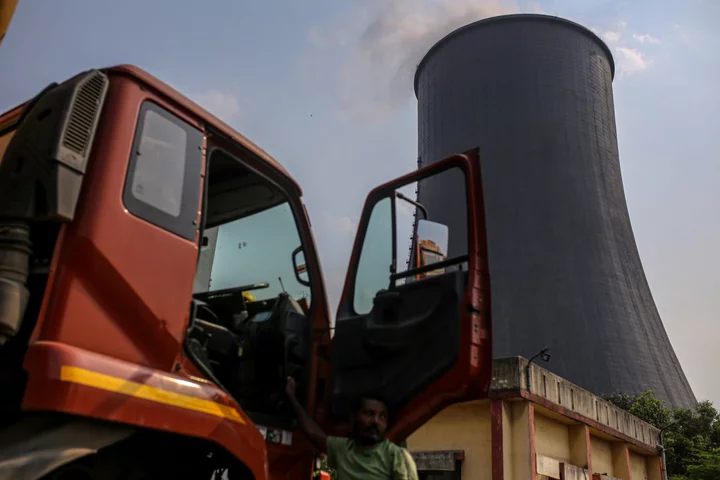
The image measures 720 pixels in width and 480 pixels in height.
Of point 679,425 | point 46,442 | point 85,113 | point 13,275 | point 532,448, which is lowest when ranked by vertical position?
point 46,442

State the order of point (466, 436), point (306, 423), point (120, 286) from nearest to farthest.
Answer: point (120, 286) < point (306, 423) < point (466, 436)

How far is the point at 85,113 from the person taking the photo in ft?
6.94

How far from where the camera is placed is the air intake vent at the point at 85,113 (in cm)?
204

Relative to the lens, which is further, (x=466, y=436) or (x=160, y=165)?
(x=466, y=436)

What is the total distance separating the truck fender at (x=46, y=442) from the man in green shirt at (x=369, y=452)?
3.20 ft

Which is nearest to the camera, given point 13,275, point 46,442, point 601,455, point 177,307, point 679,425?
point 46,442

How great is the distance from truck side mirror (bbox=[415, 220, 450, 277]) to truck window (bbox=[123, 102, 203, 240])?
1200mm

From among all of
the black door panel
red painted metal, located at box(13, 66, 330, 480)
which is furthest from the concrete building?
red painted metal, located at box(13, 66, 330, 480)

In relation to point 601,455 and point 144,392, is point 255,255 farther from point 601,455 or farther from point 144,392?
point 601,455

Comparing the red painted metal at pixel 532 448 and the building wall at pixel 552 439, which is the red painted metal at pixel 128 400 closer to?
the red painted metal at pixel 532 448

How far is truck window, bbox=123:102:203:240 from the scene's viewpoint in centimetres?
219

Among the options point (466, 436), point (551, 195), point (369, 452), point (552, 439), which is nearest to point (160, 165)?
point (369, 452)

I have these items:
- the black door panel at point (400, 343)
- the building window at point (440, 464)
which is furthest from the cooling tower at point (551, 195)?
the black door panel at point (400, 343)

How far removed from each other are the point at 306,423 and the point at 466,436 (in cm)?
636
